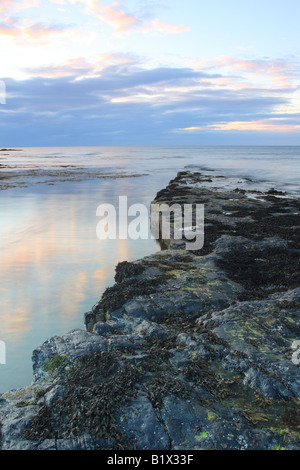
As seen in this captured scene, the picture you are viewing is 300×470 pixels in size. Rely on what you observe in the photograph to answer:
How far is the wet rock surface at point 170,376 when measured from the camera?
3.39m

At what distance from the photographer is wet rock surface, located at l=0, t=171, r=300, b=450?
339 cm

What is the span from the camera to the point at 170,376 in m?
4.14

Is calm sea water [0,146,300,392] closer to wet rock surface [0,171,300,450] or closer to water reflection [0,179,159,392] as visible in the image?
water reflection [0,179,159,392]

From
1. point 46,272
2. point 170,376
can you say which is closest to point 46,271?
point 46,272

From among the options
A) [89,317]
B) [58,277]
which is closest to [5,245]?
[58,277]

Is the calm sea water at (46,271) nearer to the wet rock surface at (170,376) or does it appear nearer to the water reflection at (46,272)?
the water reflection at (46,272)

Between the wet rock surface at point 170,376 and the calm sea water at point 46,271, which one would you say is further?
the calm sea water at point 46,271

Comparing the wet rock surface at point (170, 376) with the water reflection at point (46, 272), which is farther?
the water reflection at point (46, 272)

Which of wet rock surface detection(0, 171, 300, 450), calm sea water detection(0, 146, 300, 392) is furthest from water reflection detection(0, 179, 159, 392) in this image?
wet rock surface detection(0, 171, 300, 450)

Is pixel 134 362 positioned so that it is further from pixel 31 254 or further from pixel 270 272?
pixel 31 254

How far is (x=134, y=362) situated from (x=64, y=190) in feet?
87.1

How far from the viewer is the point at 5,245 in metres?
12.5

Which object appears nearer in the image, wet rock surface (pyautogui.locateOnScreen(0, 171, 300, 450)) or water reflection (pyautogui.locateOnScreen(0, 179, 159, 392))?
wet rock surface (pyautogui.locateOnScreen(0, 171, 300, 450))

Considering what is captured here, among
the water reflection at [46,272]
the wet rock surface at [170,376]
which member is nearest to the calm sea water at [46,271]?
the water reflection at [46,272]
